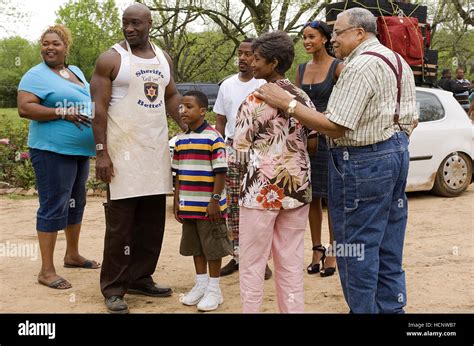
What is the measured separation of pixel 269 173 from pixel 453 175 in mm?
6298

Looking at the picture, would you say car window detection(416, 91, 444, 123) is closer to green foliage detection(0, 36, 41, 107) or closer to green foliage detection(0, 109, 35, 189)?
green foliage detection(0, 109, 35, 189)

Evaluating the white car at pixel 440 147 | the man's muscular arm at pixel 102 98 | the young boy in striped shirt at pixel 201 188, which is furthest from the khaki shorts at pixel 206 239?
the white car at pixel 440 147

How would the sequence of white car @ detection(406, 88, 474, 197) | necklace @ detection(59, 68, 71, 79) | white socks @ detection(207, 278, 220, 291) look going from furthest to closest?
white car @ detection(406, 88, 474, 197)
necklace @ detection(59, 68, 71, 79)
white socks @ detection(207, 278, 220, 291)

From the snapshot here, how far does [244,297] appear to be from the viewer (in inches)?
149

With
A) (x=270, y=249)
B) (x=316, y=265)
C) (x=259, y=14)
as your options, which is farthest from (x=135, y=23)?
(x=259, y=14)

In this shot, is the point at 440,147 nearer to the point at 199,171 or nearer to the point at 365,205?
the point at 199,171

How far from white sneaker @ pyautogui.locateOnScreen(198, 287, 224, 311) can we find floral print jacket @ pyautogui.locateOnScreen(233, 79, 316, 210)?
125 centimetres

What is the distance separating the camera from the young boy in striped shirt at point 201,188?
464cm

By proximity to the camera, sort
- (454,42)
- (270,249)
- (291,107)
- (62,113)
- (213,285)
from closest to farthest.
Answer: (291,107), (270,249), (213,285), (62,113), (454,42)

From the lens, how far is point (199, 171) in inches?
183

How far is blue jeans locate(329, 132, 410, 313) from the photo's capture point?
12.0ft

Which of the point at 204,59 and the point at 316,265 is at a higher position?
the point at 204,59

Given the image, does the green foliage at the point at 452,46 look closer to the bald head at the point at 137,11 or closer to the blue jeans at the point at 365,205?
the bald head at the point at 137,11

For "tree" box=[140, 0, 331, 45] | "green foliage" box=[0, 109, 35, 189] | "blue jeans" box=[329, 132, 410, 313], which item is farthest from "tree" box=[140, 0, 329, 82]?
"blue jeans" box=[329, 132, 410, 313]
